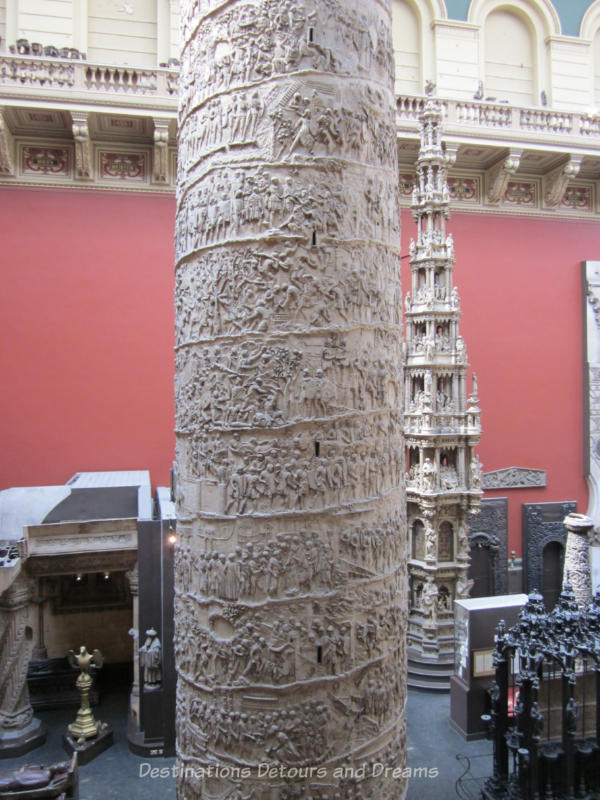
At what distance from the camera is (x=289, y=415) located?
3.08 m

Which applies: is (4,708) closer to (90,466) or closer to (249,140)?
(90,466)

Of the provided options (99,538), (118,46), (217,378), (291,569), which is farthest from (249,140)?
(118,46)

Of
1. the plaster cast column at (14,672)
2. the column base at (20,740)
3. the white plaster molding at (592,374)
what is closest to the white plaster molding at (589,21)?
the white plaster molding at (592,374)

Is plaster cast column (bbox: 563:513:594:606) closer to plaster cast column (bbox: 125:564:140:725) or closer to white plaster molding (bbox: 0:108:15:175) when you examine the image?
plaster cast column (bbox: 125:564:140:725)

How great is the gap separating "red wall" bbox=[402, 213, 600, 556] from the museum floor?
447 centimetres

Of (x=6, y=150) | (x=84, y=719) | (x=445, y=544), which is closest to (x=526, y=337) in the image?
(x=445, y=544)

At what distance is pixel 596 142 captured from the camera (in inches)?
431

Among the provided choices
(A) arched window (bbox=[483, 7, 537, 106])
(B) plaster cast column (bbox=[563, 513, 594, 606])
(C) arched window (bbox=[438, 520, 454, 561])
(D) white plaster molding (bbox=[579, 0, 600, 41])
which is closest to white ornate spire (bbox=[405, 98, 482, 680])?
(C) arched window (bbox=[438, 520, 454, 561])

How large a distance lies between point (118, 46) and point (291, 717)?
35.6 ft

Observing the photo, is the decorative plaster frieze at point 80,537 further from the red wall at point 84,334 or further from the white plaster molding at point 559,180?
the white plaster molding at point 559,180

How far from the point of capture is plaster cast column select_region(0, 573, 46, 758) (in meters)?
7.24

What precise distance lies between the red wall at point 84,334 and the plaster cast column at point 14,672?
8.46 feet

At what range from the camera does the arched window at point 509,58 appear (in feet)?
38.0

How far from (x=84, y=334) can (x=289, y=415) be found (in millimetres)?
7593
